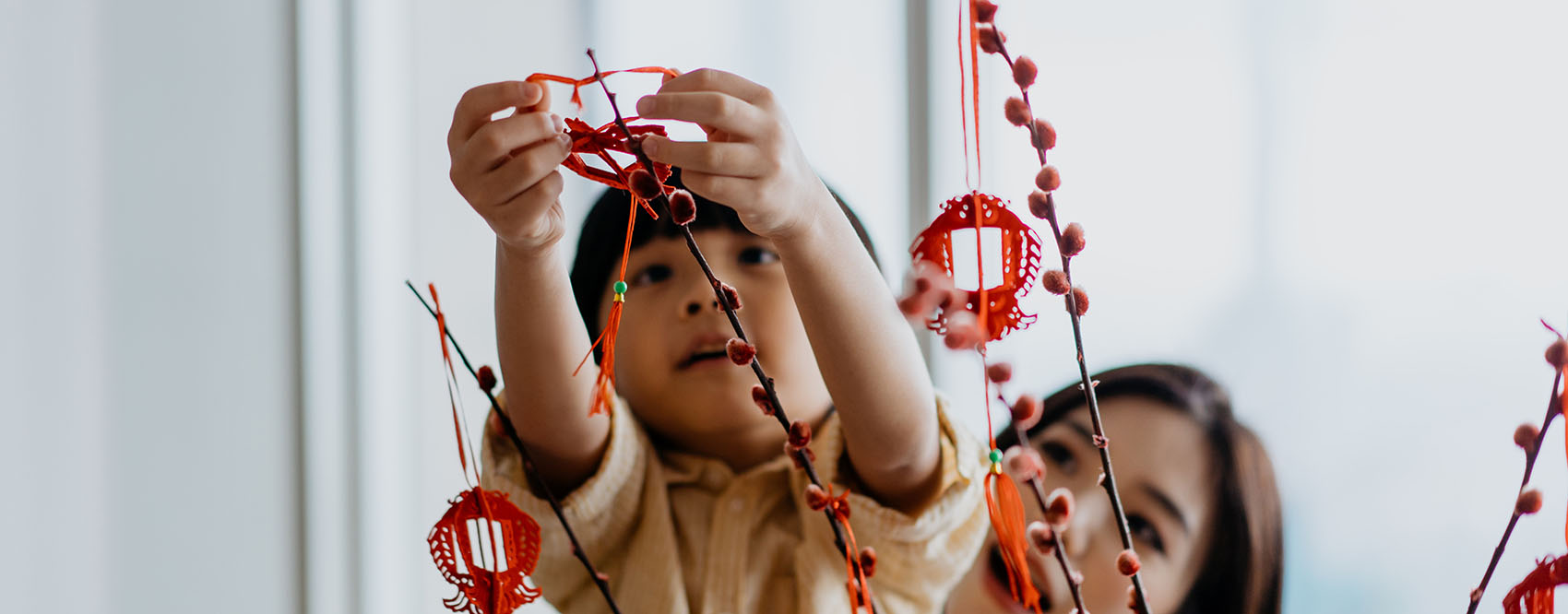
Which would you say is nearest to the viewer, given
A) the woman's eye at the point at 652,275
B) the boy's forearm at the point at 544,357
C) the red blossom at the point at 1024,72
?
the red blossom at the point at 1024,72

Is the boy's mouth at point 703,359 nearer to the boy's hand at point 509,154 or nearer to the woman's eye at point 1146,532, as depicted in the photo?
the boy's hand at point 509,154

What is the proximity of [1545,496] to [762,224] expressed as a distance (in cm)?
46

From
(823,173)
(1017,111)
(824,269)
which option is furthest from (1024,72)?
(823,173)

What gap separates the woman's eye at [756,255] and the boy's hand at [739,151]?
148 millimetres

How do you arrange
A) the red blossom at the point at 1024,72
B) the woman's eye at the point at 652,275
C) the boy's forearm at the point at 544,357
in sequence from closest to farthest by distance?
1. the red blossom at the point at 1024,72
2. the boy's forearm at the point at 544,357
3. the woman's eye at the point at 652,275

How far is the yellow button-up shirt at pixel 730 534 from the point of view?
0.43 m

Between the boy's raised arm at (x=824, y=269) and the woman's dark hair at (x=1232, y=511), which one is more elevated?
the boy's raised arm at (x=824, y=269)

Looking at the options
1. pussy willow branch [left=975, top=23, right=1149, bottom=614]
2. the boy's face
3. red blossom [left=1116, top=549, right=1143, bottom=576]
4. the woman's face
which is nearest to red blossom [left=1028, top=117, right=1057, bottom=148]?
pussy willow branch [left=975, top=23, right=1149, bottom=614]

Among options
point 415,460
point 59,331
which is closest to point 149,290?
point 59,331

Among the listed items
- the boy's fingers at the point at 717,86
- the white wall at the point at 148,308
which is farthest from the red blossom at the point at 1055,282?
the white wall at the point at 148,308

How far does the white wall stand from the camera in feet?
1.66

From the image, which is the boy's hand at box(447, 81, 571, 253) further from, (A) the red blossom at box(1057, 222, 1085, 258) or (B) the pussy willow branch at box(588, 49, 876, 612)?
(A) the red blossom at box(1057, 222, 1085, 258)

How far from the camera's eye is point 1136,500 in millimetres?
554

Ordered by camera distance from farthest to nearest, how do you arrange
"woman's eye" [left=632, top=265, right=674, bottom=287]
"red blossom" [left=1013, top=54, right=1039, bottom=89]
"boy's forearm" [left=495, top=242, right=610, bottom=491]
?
1. "woman's eye" [left=632, top=265, right=674, bottom=287]
2. "boy's forearm" [left=495, top=242, right=610, bottom=491]
3. "red blossom" [left=1013, top=54, right=1039, bottom=89]
